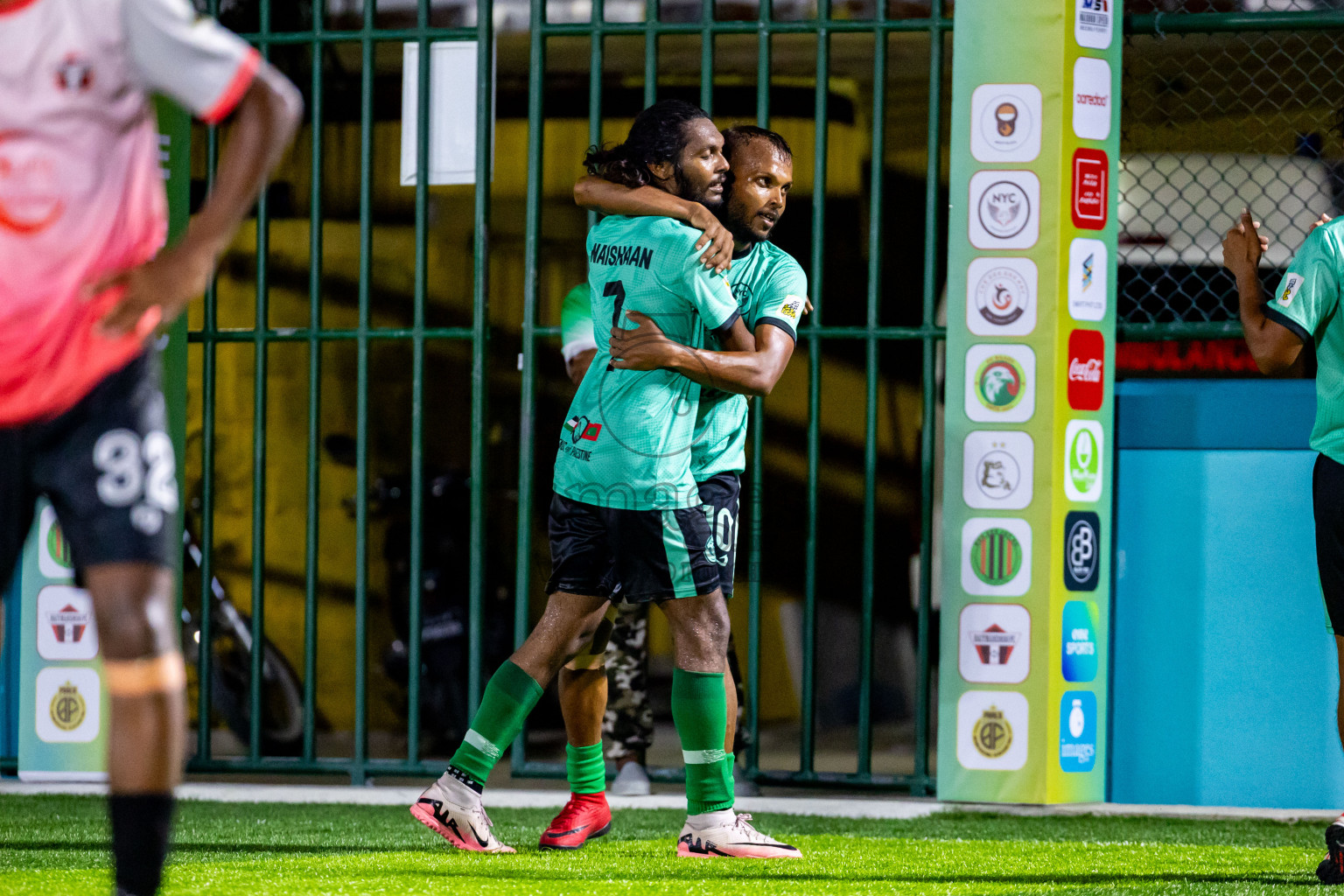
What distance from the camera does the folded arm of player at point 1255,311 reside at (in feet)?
13.1

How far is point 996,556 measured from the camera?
540 centimetres

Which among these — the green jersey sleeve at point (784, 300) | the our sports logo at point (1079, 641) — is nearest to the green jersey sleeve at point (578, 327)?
the green jersey sleeve at point (784, 300)

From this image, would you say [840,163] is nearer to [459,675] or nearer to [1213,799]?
[459,675]

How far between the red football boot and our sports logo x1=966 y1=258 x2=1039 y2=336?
198 cm

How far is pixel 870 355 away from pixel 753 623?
38.1 inches

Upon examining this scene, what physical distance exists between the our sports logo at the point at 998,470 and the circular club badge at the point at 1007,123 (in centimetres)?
89

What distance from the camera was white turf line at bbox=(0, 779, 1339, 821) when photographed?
537 cm

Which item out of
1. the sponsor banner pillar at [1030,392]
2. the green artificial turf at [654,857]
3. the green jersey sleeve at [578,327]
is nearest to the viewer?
the green artificial turf at [654,857]

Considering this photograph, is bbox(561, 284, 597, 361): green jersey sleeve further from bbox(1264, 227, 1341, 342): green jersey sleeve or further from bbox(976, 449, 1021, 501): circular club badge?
bbox(1264, 227, 1341, 342): green jersey sleeve

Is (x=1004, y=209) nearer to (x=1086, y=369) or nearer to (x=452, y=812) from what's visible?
(x=1086, y=369)

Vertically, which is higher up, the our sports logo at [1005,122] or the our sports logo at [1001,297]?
the our sports logo at [1005,122]

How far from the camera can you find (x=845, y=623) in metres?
8.81

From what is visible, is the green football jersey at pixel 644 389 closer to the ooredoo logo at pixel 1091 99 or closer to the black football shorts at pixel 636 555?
the black football shorts at pixel 636 555

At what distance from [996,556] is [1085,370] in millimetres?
642
